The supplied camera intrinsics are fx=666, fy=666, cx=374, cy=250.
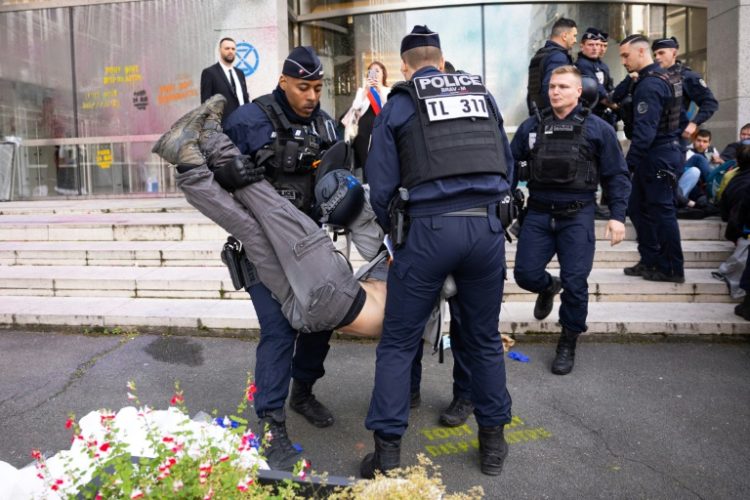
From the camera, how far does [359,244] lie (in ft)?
11.5

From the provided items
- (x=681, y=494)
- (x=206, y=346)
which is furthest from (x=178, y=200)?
(x=681, y=494)

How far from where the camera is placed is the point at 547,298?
507 cm

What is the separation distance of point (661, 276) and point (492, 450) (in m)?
3.42

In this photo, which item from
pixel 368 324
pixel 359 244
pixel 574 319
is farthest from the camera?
pixel 574 319

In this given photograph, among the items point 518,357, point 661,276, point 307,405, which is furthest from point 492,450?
point 661,276

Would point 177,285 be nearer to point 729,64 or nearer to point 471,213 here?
point 471,213

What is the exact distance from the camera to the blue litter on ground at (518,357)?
484cm

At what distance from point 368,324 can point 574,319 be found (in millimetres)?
1919

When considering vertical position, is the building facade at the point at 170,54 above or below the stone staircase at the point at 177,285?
above

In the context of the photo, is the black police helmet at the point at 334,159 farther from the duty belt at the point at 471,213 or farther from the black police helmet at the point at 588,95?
the black police helmet at the point at 588,95

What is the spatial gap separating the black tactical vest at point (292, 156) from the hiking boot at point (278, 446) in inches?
42.5

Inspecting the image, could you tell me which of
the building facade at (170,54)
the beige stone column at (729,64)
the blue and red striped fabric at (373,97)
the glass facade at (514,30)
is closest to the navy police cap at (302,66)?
the blue and red striped fabric at (373,97)

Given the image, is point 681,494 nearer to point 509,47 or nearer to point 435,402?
point 435,402

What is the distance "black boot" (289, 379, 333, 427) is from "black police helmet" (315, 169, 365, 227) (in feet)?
3.72
